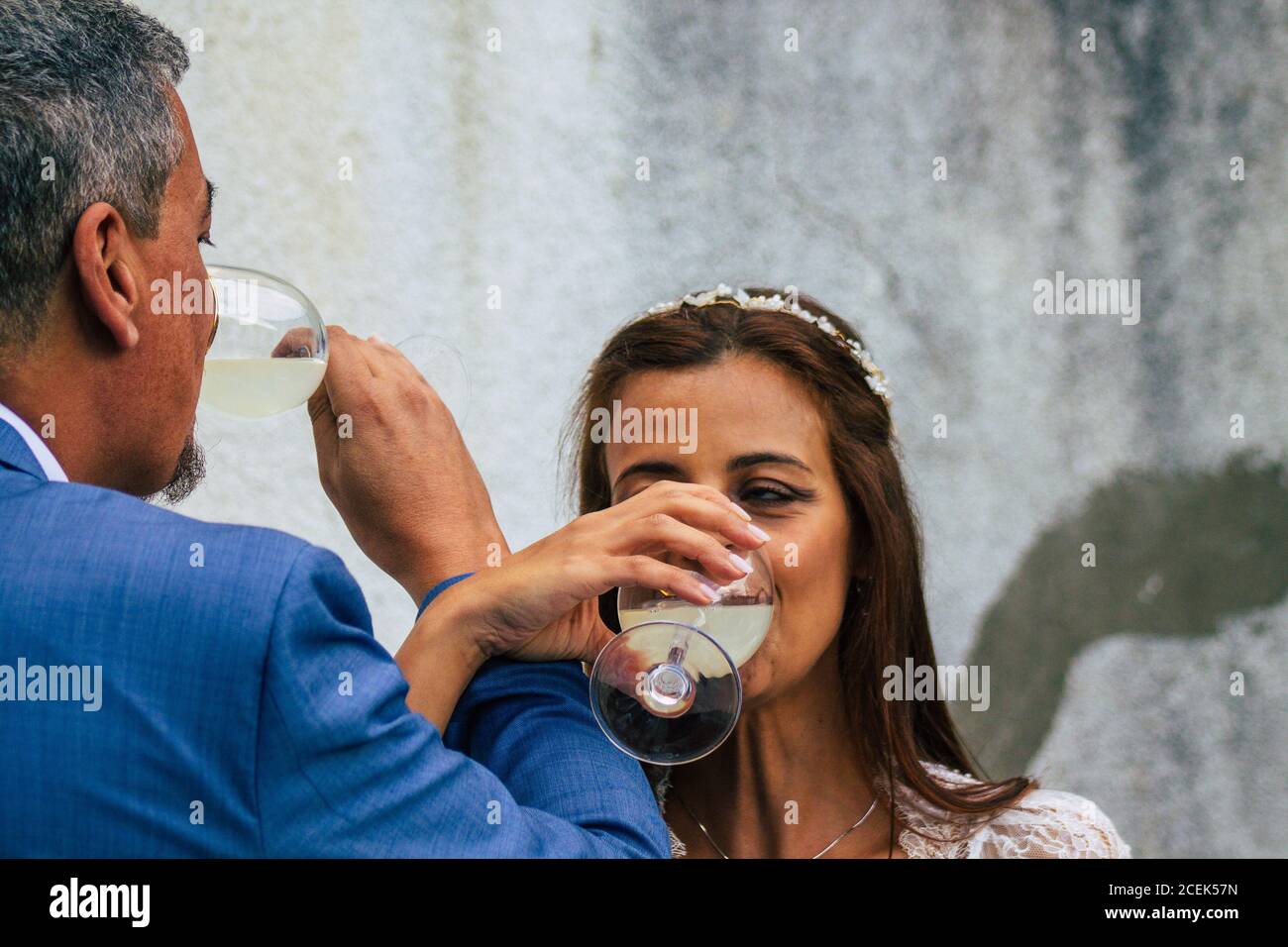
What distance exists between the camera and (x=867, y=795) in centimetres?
247

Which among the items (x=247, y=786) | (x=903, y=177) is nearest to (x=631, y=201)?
(x=903, y=177)

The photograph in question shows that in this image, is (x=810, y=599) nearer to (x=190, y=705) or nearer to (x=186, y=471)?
(x=186, y=471)

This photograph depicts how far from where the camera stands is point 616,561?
170cm

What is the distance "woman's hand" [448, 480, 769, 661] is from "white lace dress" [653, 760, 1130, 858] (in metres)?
0.73

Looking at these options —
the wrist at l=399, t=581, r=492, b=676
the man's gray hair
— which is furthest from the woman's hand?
the man's gray hair

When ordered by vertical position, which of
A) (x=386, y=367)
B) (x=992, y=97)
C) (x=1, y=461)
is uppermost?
(x=992, y=97)

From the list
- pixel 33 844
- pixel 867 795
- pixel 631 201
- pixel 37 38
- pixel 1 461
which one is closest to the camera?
pixel 33 844

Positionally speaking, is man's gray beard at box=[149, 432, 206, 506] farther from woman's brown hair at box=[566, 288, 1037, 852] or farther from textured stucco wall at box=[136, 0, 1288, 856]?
textured stucco wall at box=[136, 0, 1288, 856]

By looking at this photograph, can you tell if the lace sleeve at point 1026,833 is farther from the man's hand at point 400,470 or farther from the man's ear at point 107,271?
the man's ear at point 107,271

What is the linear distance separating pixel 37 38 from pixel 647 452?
3.69 ft

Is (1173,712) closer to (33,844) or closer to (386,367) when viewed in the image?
(386,367)

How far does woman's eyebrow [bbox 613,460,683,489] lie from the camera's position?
7.40 ft

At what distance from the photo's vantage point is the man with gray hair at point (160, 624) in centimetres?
129

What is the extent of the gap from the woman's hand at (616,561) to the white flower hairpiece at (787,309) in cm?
84
